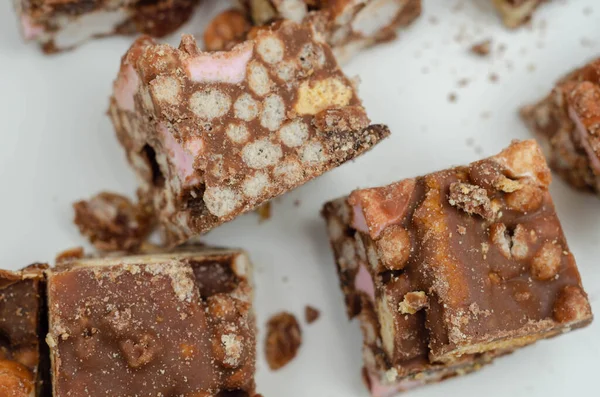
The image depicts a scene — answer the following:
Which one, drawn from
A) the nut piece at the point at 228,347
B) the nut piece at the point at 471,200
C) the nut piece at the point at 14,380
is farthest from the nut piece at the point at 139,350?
the nut piece at the point at 471,200

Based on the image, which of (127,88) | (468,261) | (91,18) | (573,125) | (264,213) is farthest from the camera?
(264,213)

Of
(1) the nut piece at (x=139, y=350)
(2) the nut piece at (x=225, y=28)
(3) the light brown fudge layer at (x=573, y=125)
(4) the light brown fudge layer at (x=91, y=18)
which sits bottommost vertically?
(1) the nut piece at (x=139, y=350)

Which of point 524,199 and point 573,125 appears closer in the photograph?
point 524,199

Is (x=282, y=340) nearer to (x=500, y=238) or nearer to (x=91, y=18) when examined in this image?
(x=500, y=238)

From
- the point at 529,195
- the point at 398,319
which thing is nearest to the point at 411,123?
the point at 529,195

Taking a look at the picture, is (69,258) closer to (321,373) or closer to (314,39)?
(321,373)

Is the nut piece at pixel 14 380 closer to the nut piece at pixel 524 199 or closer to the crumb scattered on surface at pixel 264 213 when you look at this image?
the crumb scattered on surface at pixel 264 213

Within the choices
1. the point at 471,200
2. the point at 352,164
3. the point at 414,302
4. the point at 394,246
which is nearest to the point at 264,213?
the point at 352,164

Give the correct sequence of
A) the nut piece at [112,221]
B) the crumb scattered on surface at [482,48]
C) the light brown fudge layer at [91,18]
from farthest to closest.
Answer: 1. the crumb scattered on surface at [482,48]
2. the nut piece at [112,221]
3. the light brown fudge layer at [91,18]
